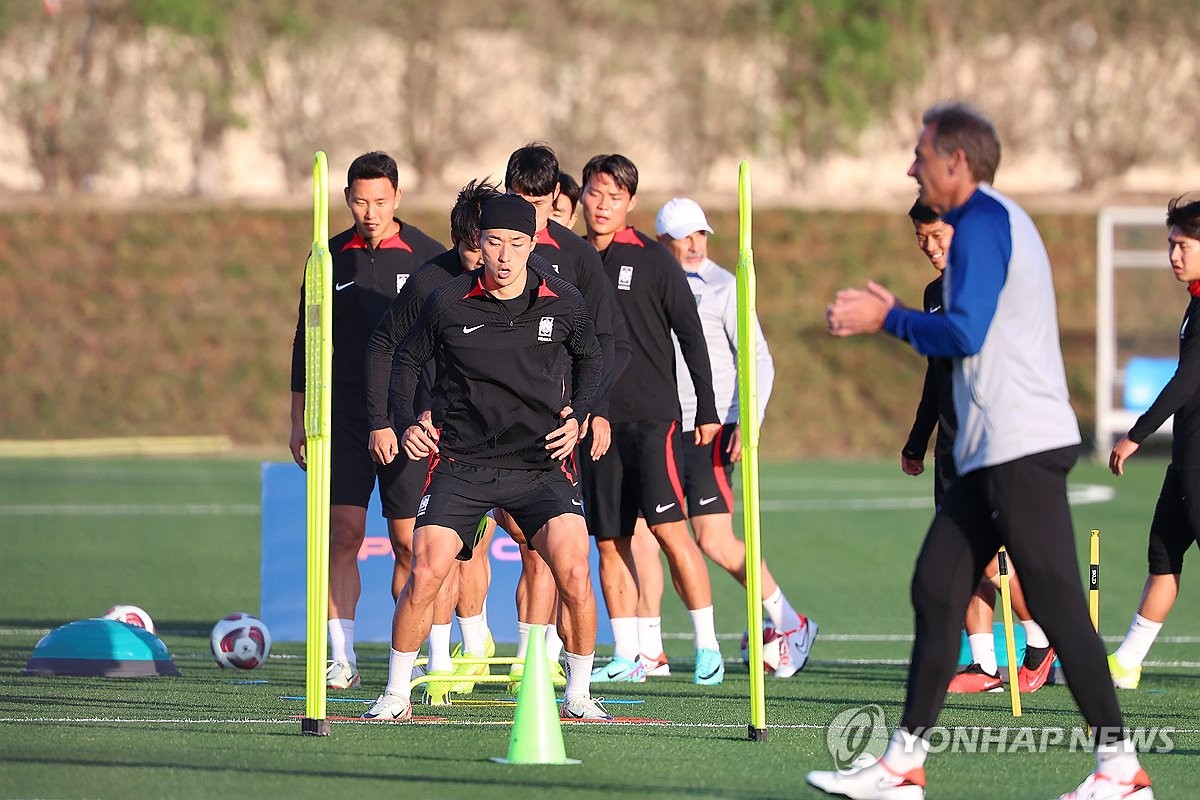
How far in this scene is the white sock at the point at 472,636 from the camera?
28.8ft

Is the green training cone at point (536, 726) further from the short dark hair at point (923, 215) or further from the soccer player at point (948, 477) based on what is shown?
the short dark hair at point (923, 215)

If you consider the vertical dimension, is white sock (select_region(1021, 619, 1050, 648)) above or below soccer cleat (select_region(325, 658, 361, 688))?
above

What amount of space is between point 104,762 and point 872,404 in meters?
21.6

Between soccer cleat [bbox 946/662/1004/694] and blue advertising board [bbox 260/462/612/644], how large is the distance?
293 centimetres

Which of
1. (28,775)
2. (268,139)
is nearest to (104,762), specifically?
(28,775)

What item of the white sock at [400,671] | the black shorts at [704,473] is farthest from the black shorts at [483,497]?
the black shorts at [704,473]

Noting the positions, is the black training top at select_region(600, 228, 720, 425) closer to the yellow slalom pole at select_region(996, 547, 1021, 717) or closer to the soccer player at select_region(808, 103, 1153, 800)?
the yellow slalom pole at select_region(996, 547, 1021, 717)

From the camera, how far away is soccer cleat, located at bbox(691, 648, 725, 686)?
9.00 m

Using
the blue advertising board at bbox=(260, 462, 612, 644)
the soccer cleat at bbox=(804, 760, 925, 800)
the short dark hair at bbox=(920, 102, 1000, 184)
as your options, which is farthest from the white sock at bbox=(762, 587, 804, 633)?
the short dark hair at bbox=(920, 102, 1000, 184)

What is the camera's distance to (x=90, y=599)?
487 inches

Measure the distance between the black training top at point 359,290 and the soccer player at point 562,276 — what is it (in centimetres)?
71

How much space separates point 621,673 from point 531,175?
240cm

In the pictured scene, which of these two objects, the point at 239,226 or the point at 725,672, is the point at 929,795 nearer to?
the point at 725,672

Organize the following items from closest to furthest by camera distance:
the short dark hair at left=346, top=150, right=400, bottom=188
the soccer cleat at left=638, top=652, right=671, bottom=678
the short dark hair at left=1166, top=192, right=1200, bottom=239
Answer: the short dark hair at left=1166, top=192, right=1200, bottom=239, the short dark hair at left=346, top=150, right=400, bottom=188, the soccer cleat at left=638, top=652, right=671, bottom=678
